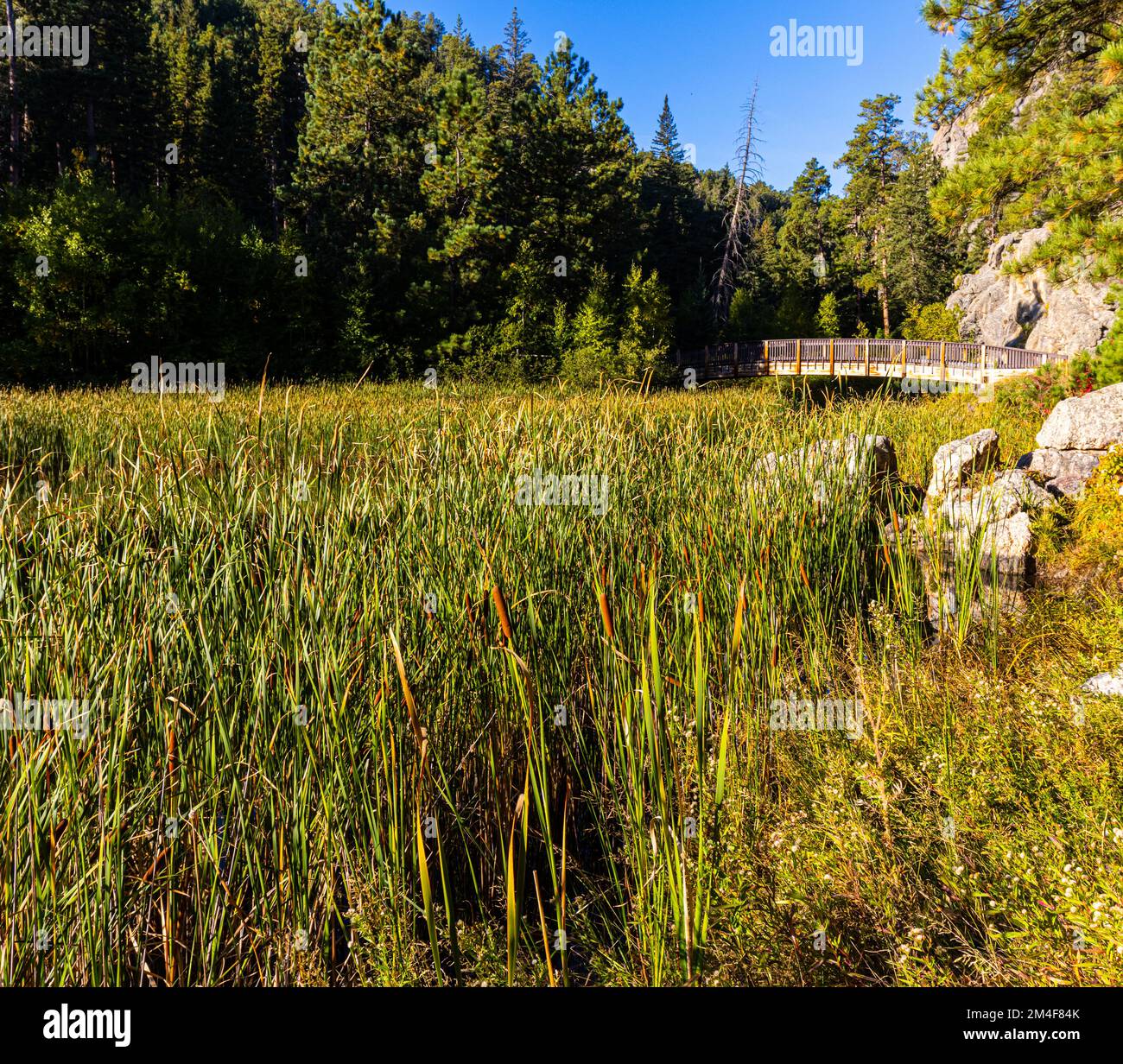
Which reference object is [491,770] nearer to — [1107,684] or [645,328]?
[1107,684]

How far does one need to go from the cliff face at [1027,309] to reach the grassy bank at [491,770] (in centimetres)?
1894

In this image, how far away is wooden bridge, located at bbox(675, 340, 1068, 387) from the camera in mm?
18547

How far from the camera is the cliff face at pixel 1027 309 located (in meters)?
22.1

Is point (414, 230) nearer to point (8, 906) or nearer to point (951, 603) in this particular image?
point (951, 603)

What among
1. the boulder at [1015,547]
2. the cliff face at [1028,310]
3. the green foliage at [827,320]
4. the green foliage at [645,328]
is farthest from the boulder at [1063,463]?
the green foliage at [827,320]

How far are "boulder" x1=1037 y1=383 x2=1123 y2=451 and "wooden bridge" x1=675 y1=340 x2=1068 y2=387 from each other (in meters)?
10.2

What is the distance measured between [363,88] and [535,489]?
26.6 m

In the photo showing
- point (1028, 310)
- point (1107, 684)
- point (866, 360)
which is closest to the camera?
point (1107, 684)

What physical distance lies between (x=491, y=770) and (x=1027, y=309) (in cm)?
3171

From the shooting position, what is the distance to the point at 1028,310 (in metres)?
27.0

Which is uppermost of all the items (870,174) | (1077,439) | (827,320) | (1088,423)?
(870,174)

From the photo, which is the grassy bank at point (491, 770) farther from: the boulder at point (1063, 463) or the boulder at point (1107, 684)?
the boulder at point (1063, 463)

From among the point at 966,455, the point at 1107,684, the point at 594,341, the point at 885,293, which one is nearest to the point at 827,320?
the point at 885,293
